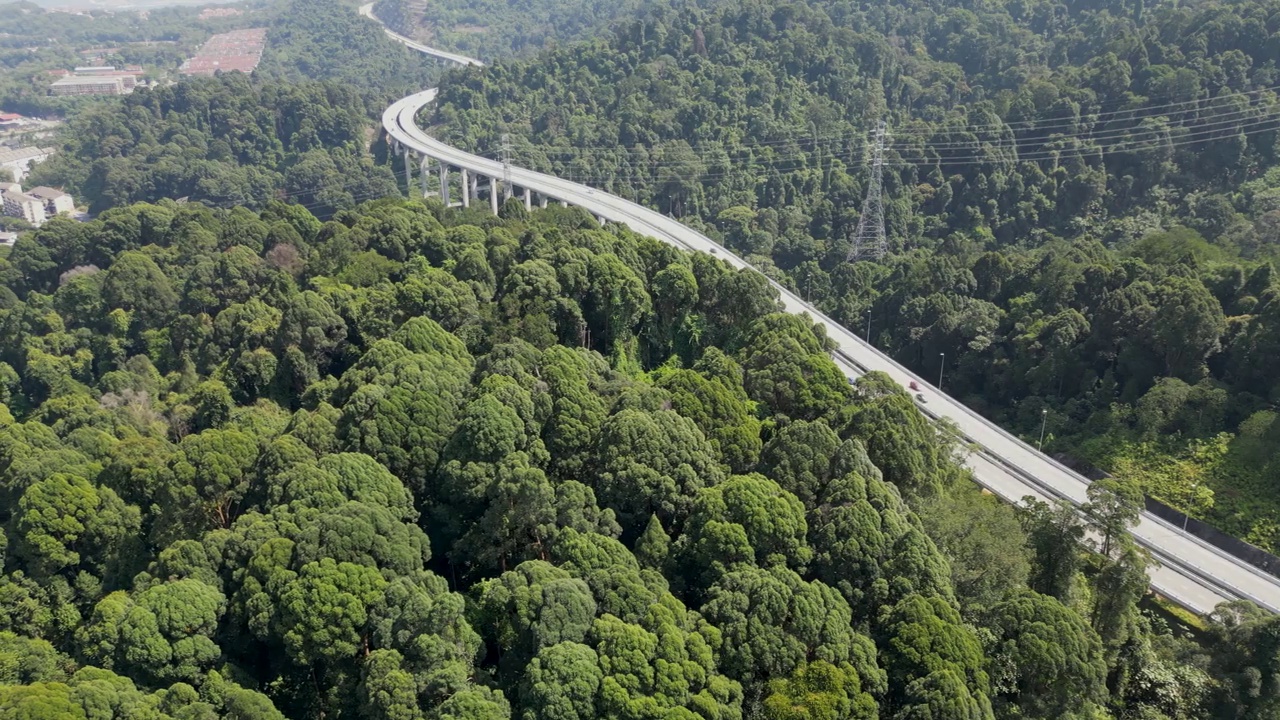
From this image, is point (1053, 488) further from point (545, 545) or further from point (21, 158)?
point (21, 158)

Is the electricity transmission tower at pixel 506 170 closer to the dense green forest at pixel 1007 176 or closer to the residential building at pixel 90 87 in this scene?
the dense green forest at pixel 1007 176

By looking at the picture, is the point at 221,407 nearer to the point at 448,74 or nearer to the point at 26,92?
the point at 448,74

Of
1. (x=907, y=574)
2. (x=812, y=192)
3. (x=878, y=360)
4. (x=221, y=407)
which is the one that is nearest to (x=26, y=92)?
(x=812, y=192)

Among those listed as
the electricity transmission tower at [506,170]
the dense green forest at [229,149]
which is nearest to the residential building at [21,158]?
the dense green forest at [229,149]

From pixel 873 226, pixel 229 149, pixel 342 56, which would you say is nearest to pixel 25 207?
pixel 229 149

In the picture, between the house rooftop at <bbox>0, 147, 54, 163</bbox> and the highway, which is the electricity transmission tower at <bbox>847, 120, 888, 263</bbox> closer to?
the highway

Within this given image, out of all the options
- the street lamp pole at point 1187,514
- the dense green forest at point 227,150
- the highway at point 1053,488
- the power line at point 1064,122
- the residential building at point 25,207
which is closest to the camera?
the highway at point 1053,488
